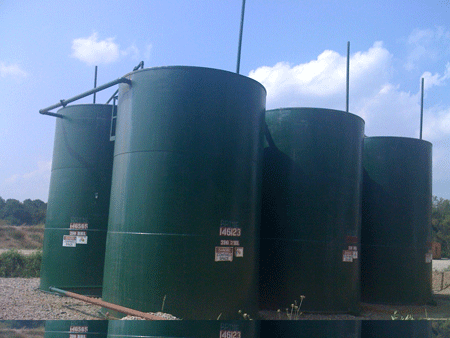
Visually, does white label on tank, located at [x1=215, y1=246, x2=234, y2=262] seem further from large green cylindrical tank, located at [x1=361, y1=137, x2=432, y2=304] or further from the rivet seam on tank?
large green cylindrical tank, located at [x1=361, y1=137, x2=432, y2=304]

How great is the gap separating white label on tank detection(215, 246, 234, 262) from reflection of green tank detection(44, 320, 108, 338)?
4.27m

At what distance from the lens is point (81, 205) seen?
1332 cm

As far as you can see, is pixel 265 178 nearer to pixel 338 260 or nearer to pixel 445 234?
pixel 338 260

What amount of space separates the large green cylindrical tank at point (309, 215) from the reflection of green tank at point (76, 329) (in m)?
7.24

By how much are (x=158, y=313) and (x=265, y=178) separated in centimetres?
468

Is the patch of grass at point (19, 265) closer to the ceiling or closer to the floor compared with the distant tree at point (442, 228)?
closer to the floor

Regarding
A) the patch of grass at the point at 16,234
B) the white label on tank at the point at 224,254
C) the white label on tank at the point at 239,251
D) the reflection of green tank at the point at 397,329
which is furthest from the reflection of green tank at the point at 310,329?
the patch of grass at the point at 16,234

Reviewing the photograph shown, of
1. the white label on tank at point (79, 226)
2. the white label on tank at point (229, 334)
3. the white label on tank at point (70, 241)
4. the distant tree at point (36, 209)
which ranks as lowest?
the white label on tank at point (229, 334)

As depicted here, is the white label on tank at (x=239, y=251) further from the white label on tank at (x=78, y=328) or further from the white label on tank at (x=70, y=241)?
the white label on tank at (x=70, y=241)

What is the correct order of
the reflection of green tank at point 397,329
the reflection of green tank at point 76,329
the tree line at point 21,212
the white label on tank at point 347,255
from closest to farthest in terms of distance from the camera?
1. the reflection of green tank at point 76,329
2. the reflection of green tank at point 397,329
3. the white label on tank at point 347,255
4. the tree line at point 21,212

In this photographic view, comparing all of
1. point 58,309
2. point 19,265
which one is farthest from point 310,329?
point 19,265

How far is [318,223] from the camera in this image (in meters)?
11.8

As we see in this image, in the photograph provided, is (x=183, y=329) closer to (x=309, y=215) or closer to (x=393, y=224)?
(x=309, y=215)

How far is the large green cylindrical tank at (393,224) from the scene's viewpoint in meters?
14.5
